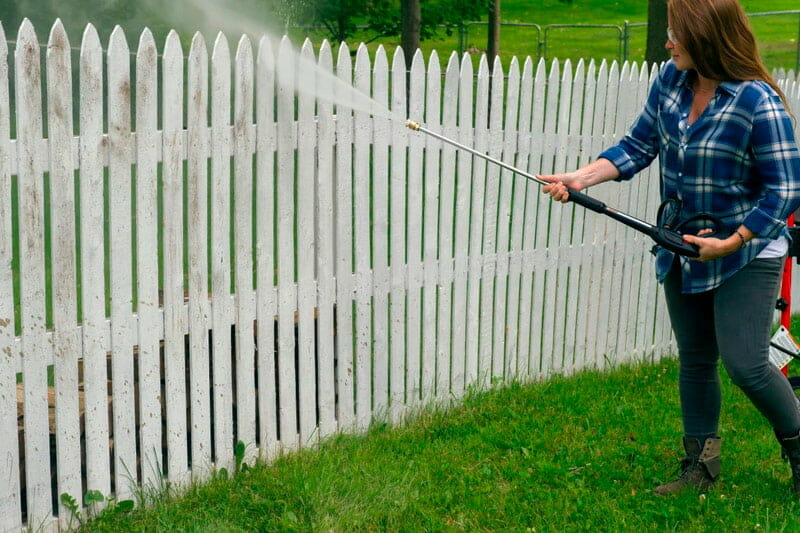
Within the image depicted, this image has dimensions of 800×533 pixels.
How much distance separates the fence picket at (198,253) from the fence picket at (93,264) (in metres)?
0.23

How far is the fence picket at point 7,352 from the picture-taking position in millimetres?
3416

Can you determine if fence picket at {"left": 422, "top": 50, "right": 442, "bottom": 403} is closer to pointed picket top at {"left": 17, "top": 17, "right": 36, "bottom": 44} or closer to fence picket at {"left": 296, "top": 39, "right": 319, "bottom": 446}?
fence picket at {"left": 296, "top": 39, "right": 319, "bottom": 446}

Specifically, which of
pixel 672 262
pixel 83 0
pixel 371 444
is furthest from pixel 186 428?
pixel 83 0

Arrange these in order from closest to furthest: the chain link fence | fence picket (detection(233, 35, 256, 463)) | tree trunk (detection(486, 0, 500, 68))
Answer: fence picket (detection(233, 35, 256, 463)) → tree trunk (detection(486, 0, 500, 68)) → the chain link fence

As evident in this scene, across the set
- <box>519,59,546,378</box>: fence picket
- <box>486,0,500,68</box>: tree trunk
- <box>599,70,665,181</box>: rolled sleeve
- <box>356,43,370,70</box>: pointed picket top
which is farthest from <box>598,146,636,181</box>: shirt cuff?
<box>486,0,500,68</box>: tree trunk

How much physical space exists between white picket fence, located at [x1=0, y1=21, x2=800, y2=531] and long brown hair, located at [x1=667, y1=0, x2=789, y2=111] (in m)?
1.11

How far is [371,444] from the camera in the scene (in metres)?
4.72

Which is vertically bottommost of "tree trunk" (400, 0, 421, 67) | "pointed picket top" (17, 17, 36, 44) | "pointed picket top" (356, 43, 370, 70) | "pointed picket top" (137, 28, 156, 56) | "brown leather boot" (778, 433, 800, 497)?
"brown leather boot" (778, 433, 800, 497)

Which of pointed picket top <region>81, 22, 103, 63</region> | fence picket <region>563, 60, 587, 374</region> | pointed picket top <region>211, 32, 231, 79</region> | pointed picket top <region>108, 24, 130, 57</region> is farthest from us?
fence picket <region>563, 60, 587, 374</region>

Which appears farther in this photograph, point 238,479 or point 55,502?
point 238,479

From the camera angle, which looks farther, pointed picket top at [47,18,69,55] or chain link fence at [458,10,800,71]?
chain link fence at [458,10,800,71]

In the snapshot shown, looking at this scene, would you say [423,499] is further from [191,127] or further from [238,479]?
[191,127]

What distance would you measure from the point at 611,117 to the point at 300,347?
2524 millimetres

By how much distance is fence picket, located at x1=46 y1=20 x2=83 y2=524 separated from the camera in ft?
11.5
